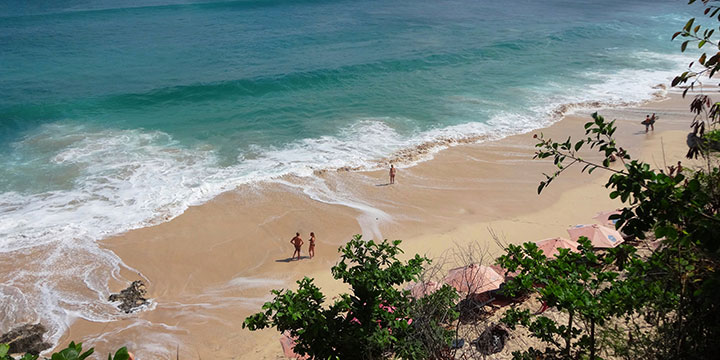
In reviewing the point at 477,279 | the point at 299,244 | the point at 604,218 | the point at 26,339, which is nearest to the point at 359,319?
the point at 477,279

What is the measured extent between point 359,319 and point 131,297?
8900 millimetres

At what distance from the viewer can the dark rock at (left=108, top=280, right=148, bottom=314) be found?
42.1 feet

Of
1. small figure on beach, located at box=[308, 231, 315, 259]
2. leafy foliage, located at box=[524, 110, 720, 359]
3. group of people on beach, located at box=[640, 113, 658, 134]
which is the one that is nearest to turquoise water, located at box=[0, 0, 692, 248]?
group of people on beach, located at box=[640, 113, 658, 134]

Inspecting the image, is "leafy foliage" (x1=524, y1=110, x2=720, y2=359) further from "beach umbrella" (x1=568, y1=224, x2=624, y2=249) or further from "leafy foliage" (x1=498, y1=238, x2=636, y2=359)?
"beach umbrella" (x1=568, y1=224, x2=624, y2=249)

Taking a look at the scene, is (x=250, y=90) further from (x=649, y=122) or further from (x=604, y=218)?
(x=649, y=122)

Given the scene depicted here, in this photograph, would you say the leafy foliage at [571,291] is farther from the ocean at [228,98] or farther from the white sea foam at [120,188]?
the ocean at [228,98]

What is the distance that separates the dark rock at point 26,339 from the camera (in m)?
11.4

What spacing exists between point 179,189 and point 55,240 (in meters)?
4.71

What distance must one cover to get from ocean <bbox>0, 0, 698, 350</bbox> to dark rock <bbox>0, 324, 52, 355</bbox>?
1.06 ft

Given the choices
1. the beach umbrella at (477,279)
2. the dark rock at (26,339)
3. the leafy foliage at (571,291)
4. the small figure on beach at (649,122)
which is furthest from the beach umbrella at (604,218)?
the dark rock at (26,339)

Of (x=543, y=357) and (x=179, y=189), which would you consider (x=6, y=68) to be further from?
(x=543, y=357)

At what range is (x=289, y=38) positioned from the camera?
44.8 meters

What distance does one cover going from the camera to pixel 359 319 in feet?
23.8

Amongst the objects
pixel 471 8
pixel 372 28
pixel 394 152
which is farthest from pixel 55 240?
pixel 471 8
